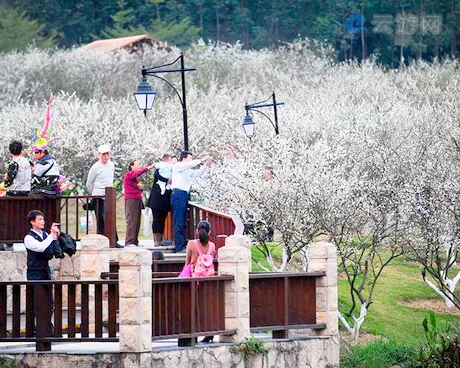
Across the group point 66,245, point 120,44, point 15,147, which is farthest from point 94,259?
point 120,44

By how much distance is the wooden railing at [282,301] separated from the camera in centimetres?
2138

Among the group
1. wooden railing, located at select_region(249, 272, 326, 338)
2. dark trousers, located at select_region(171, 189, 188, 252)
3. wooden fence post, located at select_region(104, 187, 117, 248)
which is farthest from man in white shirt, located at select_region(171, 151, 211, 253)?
wooden railing, located at select_region(249, 272, 326, 338)

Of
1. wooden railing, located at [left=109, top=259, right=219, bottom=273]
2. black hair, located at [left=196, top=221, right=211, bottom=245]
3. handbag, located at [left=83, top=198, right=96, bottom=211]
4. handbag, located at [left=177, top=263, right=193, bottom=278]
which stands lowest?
handbag, located at [left=177, top=263, right=193, bottom=278]

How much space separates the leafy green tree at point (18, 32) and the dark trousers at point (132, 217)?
238 feet

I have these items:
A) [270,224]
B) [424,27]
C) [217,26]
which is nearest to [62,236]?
[270,224]

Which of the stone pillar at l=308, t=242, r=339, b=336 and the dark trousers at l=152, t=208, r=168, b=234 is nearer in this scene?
the stone pillar at l=308, t=242, r=339, b=336

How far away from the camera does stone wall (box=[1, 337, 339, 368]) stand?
18828 millimetres

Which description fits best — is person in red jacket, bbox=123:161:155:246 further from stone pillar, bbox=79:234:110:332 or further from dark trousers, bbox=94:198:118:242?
stone pillar, bbox=79:234:110:332

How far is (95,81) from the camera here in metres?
82.1

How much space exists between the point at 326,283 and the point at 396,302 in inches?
683

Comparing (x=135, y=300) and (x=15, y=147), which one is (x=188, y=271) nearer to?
(x=135, y=300)

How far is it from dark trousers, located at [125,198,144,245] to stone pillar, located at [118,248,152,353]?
30.1 ft

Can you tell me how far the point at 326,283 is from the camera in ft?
73.1

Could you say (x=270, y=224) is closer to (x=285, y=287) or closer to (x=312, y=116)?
(x=285, y=287)
